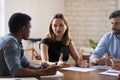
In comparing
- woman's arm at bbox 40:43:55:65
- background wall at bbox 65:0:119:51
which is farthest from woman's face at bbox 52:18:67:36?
background wall at bbox 65:0:119:51

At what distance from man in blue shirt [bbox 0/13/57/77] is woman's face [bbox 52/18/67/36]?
89cm

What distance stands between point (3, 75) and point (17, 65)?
241 mm

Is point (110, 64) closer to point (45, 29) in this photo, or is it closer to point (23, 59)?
point (23, 59)

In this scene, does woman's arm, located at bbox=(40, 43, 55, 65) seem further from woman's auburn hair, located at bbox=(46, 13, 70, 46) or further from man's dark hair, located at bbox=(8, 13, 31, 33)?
man's dark hair, located at bbox=(8, 13, 31, 33)

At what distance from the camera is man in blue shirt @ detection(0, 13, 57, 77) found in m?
1.67

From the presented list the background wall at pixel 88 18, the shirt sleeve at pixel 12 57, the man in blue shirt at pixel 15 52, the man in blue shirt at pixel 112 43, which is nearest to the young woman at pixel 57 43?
the man in blue shirt at pixel 112 43

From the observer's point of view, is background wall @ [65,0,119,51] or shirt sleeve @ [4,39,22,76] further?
background wall @ [65,0,119,51]

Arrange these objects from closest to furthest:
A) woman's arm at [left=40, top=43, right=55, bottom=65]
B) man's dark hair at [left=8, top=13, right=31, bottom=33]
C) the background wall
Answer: man's dark hair at [left=8, top=13, right=31, bottom=33]
woman's arm at [left=40, top=43, right=55, bottom=65]
the background wall

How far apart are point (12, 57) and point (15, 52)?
1.9 inches

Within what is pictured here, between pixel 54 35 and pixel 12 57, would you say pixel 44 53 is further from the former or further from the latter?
pixel 12 57

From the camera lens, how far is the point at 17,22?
186 cm

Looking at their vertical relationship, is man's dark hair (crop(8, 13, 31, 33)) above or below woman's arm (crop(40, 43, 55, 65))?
above

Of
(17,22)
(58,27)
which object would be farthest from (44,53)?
(17,22)

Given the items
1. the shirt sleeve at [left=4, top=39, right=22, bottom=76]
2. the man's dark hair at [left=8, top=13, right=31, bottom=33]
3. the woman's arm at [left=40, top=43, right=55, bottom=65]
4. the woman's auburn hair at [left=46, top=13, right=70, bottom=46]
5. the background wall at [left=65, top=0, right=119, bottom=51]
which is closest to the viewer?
the shirt sleeve at [left=4, top=39, right=22, bottom=76]
